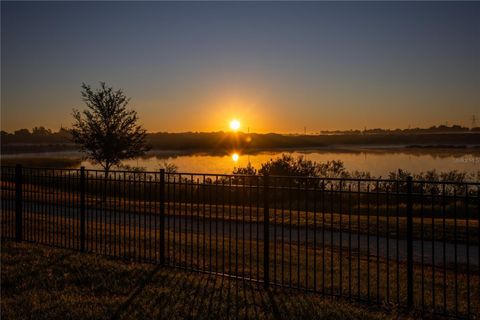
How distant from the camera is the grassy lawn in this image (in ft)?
19.7

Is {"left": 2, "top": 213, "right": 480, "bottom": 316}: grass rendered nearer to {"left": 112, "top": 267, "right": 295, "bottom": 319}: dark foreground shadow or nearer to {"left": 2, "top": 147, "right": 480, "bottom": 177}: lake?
{"left": 112, "top": 267, "right": 295, "bottom": 319}: dark foreground shadow

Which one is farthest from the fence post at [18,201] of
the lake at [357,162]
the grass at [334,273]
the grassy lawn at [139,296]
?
the lake at [357,162]

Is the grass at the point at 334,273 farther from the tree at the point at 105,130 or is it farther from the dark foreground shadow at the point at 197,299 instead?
the tree at the point at 105,130

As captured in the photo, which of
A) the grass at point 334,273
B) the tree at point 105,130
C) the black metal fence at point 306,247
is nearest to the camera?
the black metal fence at point 306,247

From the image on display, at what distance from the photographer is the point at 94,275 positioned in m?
7.70

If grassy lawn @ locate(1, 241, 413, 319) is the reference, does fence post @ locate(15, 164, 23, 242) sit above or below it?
above

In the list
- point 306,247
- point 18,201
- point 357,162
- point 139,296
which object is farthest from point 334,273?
point 357,162

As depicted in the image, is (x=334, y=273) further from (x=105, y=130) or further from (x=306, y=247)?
(x=105, y=130)

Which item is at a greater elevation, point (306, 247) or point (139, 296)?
point (306, 247)

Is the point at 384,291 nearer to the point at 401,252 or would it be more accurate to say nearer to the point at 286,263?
the point at 286,263

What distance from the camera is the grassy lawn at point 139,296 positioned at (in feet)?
19.7

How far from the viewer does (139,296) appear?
21.8 feet

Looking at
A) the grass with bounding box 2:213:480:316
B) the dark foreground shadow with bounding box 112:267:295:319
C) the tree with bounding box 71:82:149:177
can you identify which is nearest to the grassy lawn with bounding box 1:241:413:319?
the dark foreground shadow with bounding box 112:267:295:319

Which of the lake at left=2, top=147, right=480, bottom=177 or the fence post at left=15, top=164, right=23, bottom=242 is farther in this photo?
the lake at left=2, top=147, right=480, bottom=177
